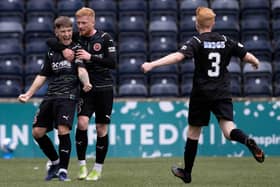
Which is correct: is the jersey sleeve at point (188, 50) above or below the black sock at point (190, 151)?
above

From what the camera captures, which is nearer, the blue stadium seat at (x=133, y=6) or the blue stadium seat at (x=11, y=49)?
the blue stadium seat at (x=11, y=49)

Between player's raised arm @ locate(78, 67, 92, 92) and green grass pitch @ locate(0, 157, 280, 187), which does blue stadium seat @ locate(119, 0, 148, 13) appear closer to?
green grass pitch @ locate(0, 157, 280, 187)

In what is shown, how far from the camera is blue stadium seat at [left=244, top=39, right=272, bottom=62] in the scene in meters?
18.4

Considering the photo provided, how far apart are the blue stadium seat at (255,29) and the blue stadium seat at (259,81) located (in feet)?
2.71

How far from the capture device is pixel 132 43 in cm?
1834

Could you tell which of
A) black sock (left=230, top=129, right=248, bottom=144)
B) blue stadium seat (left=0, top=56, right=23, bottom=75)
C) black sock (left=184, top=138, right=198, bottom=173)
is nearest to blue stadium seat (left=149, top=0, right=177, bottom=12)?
blue stadium seat (left=0, top=56, right=23, bottom=75)

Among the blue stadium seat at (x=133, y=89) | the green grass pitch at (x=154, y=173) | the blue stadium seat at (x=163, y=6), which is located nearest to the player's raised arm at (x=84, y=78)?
the green grass pitch at (x=154, y=173)

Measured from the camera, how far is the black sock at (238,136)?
9156mm

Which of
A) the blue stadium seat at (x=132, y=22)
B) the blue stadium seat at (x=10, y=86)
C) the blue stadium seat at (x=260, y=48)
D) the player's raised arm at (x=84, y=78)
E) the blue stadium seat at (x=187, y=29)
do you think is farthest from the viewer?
the blue stadium seat at (x=132, y=22)

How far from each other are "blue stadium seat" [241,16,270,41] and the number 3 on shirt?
945 centimetres

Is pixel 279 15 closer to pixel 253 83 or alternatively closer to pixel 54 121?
pixel 253 83

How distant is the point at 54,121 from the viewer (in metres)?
10.3

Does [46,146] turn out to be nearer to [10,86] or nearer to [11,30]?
[10,86]

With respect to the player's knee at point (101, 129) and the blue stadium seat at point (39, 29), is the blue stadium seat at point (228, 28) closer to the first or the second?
the blue stadium seat at point (39, 29)
